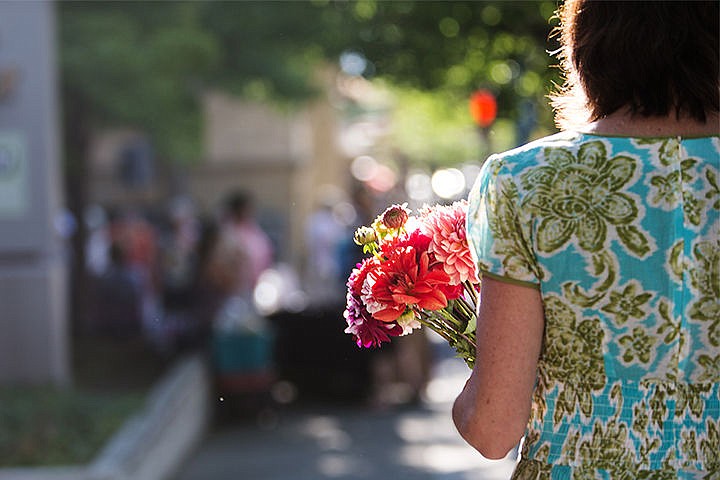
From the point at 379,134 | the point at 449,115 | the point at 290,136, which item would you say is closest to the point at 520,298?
the point at 449,115

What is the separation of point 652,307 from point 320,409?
9.49m

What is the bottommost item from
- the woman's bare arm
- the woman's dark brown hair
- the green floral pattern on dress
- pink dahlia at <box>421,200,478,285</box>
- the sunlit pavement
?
the sunlit pavement

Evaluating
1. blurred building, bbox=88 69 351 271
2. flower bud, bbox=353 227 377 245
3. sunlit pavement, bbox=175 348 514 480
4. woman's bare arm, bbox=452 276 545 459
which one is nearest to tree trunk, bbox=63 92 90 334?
sunlit pavement, bbox=175 348 514 480

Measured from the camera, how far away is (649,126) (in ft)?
7.77

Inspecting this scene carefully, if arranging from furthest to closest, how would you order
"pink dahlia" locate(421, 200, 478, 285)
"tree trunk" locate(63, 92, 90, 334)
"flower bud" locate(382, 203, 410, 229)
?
"tree trunk" locate(63, 92, 90, 334) → "flower bud" locate(382, 203, 410, 229) → "pink dahlia" locate(421, 200, 478, 285)

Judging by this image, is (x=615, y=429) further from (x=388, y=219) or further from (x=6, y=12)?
(x=6, y=12)

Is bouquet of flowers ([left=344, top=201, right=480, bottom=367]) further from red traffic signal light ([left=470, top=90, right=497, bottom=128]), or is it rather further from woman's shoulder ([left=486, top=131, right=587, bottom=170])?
red traffic signal light ([left=470, top=90, right=497, bottom=128])

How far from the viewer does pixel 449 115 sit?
15477 millimetres

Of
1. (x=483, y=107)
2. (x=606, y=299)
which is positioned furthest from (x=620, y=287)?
(x=483, y=107)

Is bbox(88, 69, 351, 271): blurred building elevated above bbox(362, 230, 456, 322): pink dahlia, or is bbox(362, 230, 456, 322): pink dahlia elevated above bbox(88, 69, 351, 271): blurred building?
bbox(362, 230, 456, 322): pink dahlia

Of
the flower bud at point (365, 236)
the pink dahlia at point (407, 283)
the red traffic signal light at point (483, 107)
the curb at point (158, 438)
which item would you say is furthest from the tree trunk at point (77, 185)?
the pink dahlia at point (407, 283)

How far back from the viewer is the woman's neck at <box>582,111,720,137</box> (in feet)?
7.73

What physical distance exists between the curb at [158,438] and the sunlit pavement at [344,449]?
0.16m

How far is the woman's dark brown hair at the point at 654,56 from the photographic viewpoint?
2.35 m
